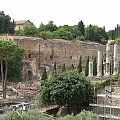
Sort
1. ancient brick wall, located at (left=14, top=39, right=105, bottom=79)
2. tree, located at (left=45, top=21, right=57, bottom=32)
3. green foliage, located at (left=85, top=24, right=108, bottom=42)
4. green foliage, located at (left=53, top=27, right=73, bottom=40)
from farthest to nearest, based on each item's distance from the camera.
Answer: tree, located at (left=45, top=21, right=57, bottom=32)
green foliage, located at (left=85, top=24, right=108, bottom=42)
green foliage, located at (left=53, top=27, right=73, bottom=40)
ancient brick wall, located at (left=14, top=39, right=105, bottom=79)

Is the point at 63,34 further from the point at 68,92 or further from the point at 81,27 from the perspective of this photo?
the point at 68,92

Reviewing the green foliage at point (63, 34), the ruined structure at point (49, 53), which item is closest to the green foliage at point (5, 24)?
the green foliage at point (63, 34)

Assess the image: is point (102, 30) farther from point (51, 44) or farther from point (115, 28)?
point (51, 44)

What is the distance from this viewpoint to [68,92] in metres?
26.2

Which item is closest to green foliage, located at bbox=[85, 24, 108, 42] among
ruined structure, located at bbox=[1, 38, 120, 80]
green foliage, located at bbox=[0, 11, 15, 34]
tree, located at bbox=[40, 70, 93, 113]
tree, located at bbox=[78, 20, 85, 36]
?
tree, located at bbox=[78, 20, 85, 36]

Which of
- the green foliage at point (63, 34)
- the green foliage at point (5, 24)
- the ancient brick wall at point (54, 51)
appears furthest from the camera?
the green foliage at point (63, 34)

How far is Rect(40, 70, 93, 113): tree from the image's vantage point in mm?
26172

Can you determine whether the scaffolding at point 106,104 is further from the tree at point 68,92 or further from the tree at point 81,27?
the tree at point 81,27

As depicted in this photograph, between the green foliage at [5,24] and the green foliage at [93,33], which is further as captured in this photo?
the green foliage at [93,33]

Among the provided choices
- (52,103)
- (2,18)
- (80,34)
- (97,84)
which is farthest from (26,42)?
(52,103)

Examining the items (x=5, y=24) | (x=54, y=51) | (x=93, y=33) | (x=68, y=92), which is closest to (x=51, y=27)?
(x=93, y=33)

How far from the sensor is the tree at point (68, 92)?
26172mm

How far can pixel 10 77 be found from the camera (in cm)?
4331

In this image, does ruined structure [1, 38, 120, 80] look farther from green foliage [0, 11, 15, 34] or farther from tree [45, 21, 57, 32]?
tree [45, 21, 57, 32]
